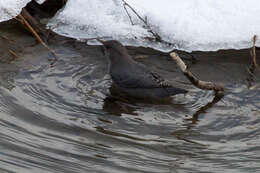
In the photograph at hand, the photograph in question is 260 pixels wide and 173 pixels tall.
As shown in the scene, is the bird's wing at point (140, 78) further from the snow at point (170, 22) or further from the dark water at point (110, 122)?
the snow at point (170, 22)

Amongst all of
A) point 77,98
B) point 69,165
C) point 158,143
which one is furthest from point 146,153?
point 77,98

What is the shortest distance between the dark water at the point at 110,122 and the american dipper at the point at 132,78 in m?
0.14

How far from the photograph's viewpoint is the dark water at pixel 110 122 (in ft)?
12.9

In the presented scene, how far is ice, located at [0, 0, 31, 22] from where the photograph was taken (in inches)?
235

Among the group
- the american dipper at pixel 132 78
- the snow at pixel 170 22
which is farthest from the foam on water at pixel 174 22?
the american dipper at pixel 132 78

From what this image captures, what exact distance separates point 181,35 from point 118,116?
1.58 m

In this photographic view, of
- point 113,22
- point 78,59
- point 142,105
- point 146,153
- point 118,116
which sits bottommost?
point 146,153

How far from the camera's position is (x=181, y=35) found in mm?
5934

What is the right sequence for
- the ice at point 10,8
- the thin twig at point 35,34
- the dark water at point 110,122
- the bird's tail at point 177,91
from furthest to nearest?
the ice at point 10,8 < the thin twig at point 35,34 < the bird's tail at point 177,91 < the dark water at point 110,122

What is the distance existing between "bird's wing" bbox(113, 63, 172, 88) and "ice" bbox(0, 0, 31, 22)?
58.2 inches

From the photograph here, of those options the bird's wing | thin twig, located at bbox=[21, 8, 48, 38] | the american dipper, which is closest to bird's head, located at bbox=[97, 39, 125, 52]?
the american dipper

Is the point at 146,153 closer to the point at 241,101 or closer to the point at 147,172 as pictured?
the point at 147,172

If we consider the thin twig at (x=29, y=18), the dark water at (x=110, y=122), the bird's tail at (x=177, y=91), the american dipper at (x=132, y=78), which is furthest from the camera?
the thin twig at (x=29, y=18)

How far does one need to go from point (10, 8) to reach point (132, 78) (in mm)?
1673
